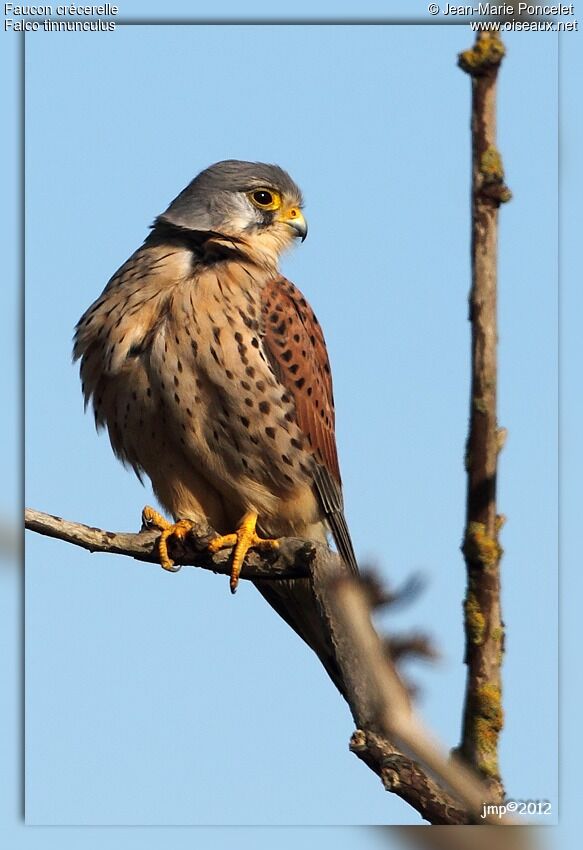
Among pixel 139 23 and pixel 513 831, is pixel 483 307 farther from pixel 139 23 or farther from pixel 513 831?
pixel 139 23

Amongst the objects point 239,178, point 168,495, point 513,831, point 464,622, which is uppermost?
point 239,178

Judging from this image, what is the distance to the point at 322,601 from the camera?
4.33 meters

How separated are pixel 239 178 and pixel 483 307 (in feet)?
11.8

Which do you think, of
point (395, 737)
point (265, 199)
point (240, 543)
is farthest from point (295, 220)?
point (395, 737)

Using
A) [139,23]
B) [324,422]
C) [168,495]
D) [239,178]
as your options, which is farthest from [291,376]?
[139,23]

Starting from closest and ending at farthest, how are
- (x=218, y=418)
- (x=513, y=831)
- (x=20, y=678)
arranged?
(x=513, y=831) < (x=20, y=678) < (x=218, y=418)

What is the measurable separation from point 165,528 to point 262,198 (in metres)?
1.73

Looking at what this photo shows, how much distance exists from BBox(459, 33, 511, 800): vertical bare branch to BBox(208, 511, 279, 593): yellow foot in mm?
2288

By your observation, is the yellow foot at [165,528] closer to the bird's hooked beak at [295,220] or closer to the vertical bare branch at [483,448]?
the bird's hooked beak at [295,220]

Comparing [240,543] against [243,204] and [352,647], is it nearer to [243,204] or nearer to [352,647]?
[352,647]

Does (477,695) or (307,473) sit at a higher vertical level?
(307,473)

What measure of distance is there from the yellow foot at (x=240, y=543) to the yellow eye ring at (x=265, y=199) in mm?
1582

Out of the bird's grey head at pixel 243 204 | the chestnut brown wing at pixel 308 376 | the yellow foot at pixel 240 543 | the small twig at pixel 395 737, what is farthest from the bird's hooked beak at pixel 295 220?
the small twig at pixel 395 737

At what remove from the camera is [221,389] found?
4.91 m
